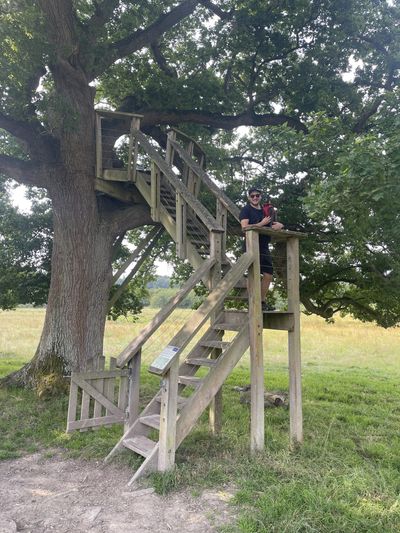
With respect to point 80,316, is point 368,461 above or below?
below

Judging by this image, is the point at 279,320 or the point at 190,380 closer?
the point at 190,380

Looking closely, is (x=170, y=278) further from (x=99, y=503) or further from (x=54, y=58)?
(x=99, y=503)

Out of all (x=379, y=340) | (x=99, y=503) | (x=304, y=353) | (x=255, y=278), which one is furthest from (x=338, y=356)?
(x=99, y=503)

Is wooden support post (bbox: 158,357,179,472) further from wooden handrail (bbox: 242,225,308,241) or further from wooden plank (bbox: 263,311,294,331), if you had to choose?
wooden handrail (bbox: 242,225,308,241)

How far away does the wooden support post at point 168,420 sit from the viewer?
15.6 feet

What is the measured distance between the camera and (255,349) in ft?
18.1

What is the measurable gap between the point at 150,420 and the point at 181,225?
10.3 feet

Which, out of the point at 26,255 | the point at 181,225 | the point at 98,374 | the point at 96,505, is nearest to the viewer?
the point at 96,505

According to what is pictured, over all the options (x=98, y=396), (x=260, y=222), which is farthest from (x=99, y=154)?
(x=98, y=396)

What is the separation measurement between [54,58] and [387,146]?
19.8 ft

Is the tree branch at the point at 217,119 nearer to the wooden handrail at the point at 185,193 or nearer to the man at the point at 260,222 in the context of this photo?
the wooden handrail at the point at 185,193

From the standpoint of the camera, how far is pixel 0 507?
420 centimetres

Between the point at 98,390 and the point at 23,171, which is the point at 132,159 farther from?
the point at 98,390

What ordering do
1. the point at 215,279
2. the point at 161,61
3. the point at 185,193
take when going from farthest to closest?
the point at 161,61 → the point at 185,193 → the point at 215,279
